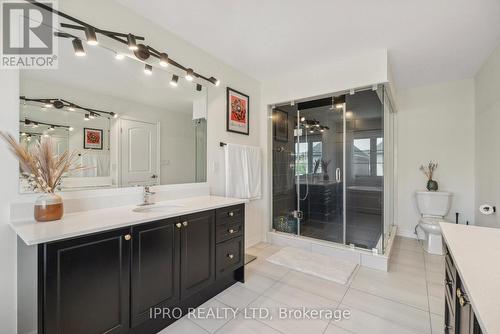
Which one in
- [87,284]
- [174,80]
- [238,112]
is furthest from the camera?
[238,112]

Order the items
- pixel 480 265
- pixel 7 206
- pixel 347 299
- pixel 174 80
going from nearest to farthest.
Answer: pixel 480 265 < pixel 7 206 < pixel 347 299 < pixel 174 80

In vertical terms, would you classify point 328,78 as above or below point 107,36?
above

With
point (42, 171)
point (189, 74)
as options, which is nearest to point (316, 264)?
point (189, 74)

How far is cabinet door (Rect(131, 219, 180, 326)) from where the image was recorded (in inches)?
56.9

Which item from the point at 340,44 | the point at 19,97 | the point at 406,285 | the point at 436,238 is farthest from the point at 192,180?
the point at 436,238

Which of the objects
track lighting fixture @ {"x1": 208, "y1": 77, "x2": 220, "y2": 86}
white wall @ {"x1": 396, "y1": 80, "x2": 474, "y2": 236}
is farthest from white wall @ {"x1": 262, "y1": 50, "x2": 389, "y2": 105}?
white wall @ {"x1": 396, "y1": 80, "x2": 474, "y2": 236}

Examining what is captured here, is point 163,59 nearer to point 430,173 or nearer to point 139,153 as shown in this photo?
point 139,153

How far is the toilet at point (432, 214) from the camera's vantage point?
9.89 ft

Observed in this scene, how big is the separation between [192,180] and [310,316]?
67.9 inches

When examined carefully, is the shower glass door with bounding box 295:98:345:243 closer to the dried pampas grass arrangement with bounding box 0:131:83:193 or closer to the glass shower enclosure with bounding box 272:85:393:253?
the glass shower enclosure with bounding box 272:85:393:253

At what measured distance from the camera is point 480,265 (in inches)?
34.9

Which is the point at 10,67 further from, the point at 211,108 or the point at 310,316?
the point at 310,316

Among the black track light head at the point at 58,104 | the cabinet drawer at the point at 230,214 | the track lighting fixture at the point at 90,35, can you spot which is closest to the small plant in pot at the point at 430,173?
the cabinet drawer at the point at 230,214

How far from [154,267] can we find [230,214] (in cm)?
81
